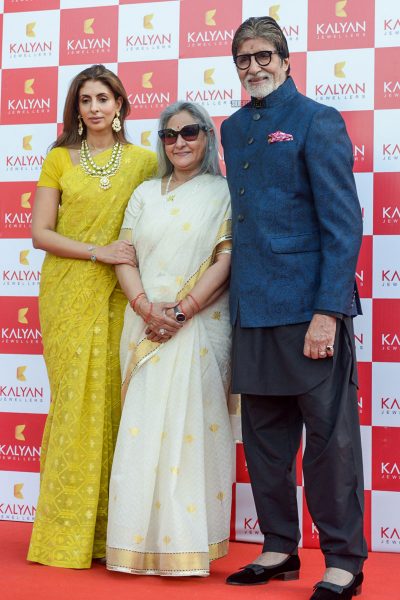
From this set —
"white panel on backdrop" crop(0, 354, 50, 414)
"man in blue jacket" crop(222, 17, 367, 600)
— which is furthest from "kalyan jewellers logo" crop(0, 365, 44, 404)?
"man in blue jacket" crop(222, 17, 367, 600)

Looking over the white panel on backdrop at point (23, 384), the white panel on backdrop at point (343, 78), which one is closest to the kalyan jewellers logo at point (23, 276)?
the white panel on backdrop at point (23, 384)

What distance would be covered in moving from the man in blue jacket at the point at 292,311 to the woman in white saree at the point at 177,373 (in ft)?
0.41

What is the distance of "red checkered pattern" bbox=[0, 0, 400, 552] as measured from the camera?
127 inches

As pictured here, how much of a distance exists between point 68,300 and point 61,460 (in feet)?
1.79

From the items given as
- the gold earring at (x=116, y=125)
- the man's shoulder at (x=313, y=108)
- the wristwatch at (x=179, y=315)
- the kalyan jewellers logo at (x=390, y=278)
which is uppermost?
the gold earring at (x=116, y=125)

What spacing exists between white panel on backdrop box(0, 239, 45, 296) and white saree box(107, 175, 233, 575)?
914 millimetres

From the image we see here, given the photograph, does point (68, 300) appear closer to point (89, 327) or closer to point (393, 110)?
point (89, 327)

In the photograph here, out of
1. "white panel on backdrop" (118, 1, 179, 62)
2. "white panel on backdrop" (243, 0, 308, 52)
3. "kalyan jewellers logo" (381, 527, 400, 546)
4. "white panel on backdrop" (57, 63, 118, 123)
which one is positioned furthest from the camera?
"white panel on backdrop" (57, 63, 118, 123)

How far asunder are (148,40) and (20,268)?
1.11 meters

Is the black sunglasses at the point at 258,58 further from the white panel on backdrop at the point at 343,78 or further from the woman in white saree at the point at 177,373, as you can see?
the white panel on backdrop at the point at 343,78

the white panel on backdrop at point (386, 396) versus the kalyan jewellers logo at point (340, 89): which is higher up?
the kalyan jewellers logo at point (340, 89)

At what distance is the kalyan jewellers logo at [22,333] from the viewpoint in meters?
3.61

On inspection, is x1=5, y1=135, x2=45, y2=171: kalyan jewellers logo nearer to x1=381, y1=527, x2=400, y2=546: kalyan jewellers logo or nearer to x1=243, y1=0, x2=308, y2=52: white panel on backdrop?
x1=243, y1=0, x2=308, y2=52: white panel on backdrop

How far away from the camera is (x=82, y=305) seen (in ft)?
9.48
